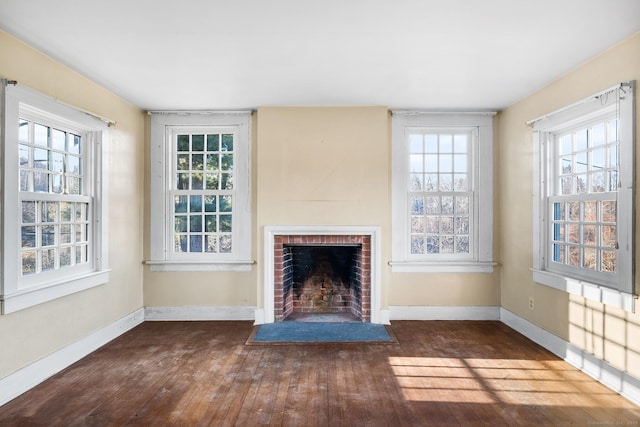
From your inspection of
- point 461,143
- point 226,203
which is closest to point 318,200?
point 226,203

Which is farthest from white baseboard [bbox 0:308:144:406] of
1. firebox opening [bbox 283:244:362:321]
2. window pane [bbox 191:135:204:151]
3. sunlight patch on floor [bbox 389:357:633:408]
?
sunlight patch on floor [bbox 389:357:633:408]

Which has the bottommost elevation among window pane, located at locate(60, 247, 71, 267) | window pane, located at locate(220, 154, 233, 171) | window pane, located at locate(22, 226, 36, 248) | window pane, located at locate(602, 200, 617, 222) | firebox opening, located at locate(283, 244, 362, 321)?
firebox opening, located at locate(283, 244, 362, 321)

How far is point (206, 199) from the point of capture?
4.80 metres

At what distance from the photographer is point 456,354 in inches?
141

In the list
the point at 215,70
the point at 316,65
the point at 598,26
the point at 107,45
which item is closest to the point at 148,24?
the point at 107,45

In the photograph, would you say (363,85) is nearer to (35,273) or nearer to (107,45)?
(107,45)

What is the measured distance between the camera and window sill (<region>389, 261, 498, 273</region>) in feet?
15.4

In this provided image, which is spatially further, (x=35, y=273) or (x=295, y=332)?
(x=295, y=332)

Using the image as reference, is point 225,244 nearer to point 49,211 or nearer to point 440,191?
point 49,211

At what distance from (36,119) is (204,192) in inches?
76.5

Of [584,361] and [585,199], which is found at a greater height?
[585,199]

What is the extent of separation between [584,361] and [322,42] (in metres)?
3.40

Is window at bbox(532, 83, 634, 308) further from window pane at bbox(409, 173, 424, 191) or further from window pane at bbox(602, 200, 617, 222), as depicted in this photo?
window pane at bbox(409, 173, 424, 191)

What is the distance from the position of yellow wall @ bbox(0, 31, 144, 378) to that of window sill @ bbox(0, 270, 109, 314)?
58 mm
